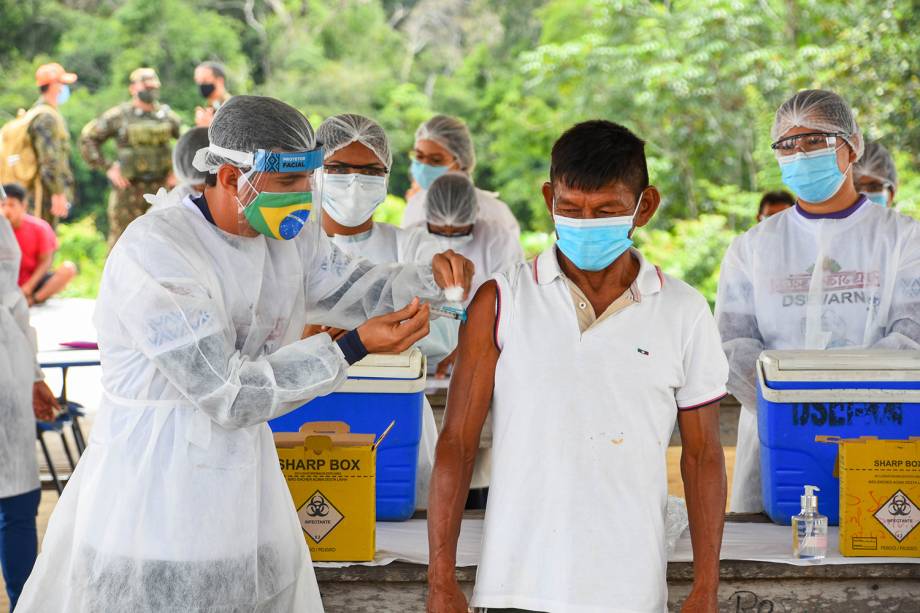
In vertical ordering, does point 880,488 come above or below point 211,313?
below

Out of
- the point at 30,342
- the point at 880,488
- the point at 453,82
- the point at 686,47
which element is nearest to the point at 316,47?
the point at 453,82

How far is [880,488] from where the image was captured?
295 centimetres

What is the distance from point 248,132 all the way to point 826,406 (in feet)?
5.20

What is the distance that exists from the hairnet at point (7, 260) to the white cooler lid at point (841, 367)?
7.65 ft

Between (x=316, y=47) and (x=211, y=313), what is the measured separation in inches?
729

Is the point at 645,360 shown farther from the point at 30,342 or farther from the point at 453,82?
the point at 453,82

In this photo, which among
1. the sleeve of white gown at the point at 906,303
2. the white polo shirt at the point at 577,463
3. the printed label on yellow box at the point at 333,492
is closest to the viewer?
the white polo shirt at the point at 577,463

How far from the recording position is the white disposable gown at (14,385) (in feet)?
12.4

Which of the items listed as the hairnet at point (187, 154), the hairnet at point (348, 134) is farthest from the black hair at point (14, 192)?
the hairnet at point (348, 134)

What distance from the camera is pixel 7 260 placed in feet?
12.7

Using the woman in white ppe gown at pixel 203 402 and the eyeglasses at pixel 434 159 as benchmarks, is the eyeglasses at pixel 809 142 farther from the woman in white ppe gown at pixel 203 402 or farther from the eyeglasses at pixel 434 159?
the eyeglasses at pixel 434 159

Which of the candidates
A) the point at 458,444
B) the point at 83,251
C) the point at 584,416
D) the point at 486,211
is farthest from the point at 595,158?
the point at 83,251

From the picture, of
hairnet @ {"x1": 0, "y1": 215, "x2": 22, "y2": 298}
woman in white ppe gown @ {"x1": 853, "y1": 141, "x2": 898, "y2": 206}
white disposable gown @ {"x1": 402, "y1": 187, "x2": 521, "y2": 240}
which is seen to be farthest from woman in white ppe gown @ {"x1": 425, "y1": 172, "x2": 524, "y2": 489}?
hairnet @ {"x1": 0, "y1": 215, "x2": 22, "y2": 298}

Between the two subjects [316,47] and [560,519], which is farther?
[316,47]
